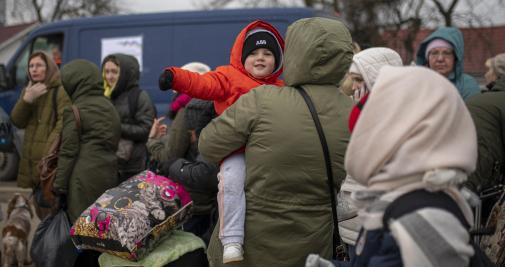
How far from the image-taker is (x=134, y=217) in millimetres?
3213

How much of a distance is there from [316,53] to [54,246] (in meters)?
2.46

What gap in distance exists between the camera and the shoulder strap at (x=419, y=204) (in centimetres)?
158

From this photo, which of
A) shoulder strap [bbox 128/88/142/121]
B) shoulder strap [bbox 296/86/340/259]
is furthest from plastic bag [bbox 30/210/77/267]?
shoulder strap [bbox 296/86/340/259]

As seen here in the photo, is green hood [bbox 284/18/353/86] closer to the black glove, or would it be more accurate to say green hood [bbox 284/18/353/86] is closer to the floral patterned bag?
the black glove

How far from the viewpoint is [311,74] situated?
2.51 metres

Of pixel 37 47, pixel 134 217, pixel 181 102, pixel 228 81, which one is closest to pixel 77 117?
pixel 181 102

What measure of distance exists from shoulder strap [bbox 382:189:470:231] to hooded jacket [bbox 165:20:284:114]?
1.67 m

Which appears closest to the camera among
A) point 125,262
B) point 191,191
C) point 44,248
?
point 125,262

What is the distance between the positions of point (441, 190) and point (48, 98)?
3955 millimetres

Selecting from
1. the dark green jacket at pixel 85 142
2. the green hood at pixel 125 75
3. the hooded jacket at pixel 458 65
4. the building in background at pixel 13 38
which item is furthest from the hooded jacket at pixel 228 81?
the building in background at pixel 13 38

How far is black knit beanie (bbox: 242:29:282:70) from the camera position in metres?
3.26

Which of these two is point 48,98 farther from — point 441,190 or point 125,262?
point 441,190

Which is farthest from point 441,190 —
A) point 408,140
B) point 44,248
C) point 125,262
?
point 44,248

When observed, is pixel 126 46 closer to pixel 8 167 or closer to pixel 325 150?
pixel 8 167
